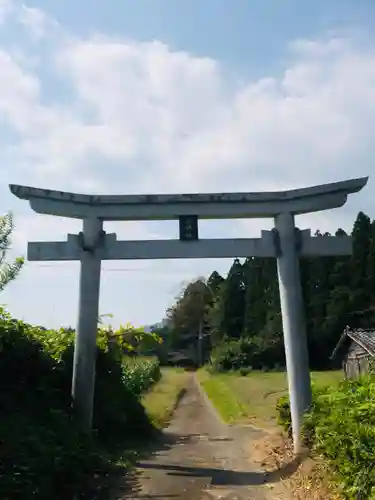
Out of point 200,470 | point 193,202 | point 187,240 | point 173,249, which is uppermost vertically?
point 193,202

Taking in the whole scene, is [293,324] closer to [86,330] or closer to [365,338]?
[86,330]

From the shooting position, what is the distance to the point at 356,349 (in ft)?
103

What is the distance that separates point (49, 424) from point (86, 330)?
7.28 ft

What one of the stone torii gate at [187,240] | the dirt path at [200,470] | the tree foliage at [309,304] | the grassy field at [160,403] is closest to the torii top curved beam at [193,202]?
the stone torii gate at [187,240]

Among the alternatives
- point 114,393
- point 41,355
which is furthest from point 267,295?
point 41,355

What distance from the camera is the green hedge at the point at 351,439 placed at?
5.62 metres

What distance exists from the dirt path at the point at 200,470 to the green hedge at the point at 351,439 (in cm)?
163

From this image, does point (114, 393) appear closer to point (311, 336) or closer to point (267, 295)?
point (311, 336)

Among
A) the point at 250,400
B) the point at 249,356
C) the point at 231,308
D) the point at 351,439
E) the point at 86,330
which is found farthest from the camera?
the point at 231,308

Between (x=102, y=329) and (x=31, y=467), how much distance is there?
645cm

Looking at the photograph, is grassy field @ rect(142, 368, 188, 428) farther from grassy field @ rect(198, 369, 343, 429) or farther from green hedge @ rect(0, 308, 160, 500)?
green hedge @ rect(0, 308, 160, 500)

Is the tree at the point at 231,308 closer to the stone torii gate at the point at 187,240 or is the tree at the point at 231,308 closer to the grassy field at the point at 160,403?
the grassy field at the point at 160,403

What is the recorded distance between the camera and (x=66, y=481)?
24.7ft

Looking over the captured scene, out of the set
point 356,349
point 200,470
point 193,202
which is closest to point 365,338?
point 356,349
